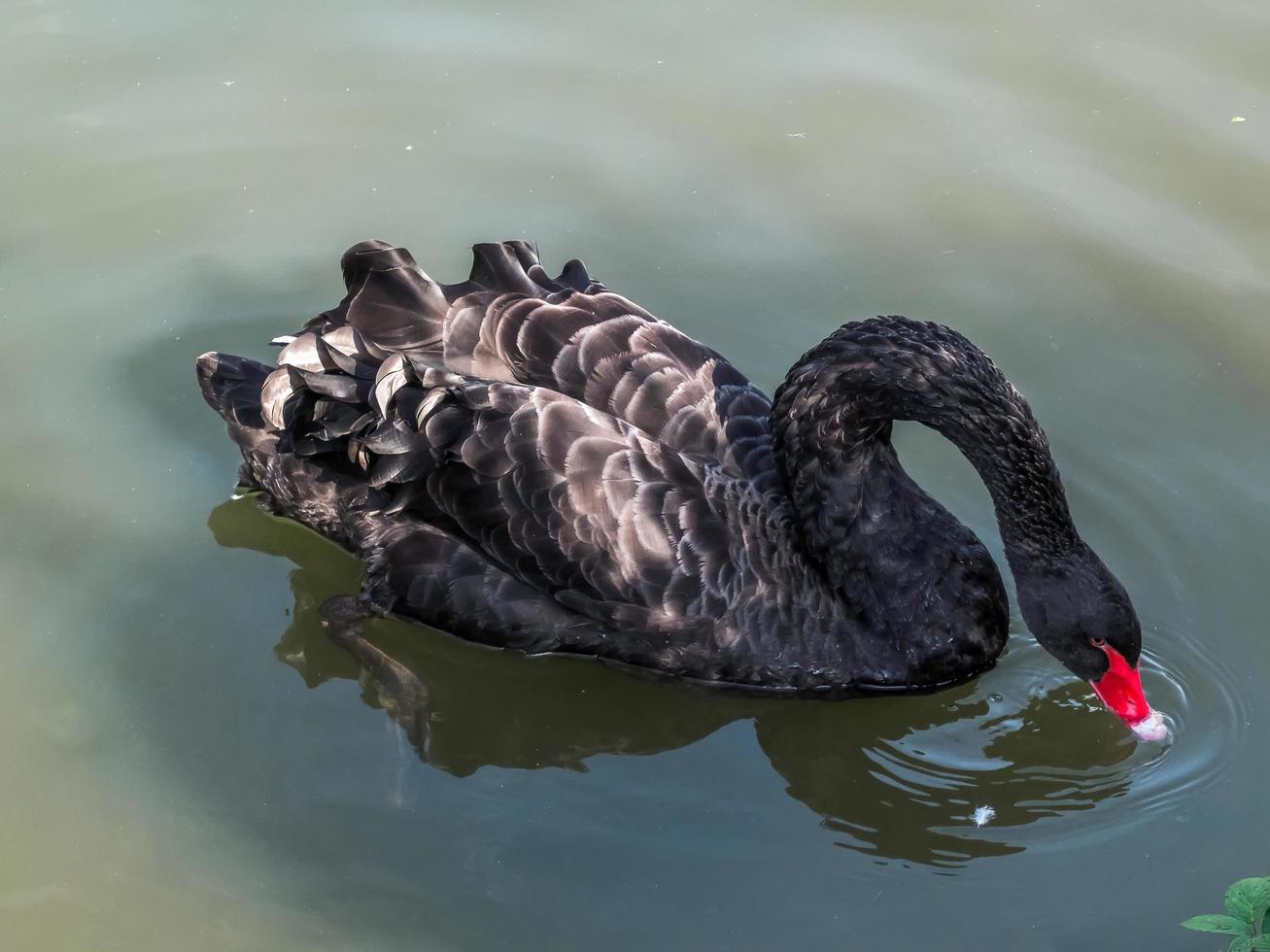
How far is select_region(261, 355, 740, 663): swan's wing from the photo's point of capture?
5594mm

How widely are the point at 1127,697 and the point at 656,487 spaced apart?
67.7 inches

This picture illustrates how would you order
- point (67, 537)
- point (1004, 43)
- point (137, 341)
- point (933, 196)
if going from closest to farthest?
1. point (67, 537)
2. point (137, 341)
3. point (933, 196)
4. point (1004, 43)

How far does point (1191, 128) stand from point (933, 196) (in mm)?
1433

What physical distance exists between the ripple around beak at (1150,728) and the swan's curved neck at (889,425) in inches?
24.8

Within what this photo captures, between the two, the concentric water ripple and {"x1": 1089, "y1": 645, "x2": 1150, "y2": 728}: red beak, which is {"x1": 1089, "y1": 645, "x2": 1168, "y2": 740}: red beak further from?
the concentric water ripple

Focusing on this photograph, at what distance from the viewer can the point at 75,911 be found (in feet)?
16.3

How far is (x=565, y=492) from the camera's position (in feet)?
18.4

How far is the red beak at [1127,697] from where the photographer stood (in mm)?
5320

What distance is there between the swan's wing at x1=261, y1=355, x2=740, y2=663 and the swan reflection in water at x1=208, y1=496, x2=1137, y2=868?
0.34 metres

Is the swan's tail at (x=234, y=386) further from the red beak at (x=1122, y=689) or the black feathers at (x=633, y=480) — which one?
the red beak at (x=1122, y=689)

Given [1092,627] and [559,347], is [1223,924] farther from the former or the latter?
[559,347]

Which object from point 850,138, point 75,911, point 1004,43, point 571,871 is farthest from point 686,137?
point 75,911

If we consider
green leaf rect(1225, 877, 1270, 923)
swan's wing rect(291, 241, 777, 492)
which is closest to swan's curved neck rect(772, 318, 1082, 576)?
swan's wing rect(291, 241, 777, 492)

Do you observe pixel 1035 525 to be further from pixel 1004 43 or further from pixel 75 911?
pixel 1004 43
